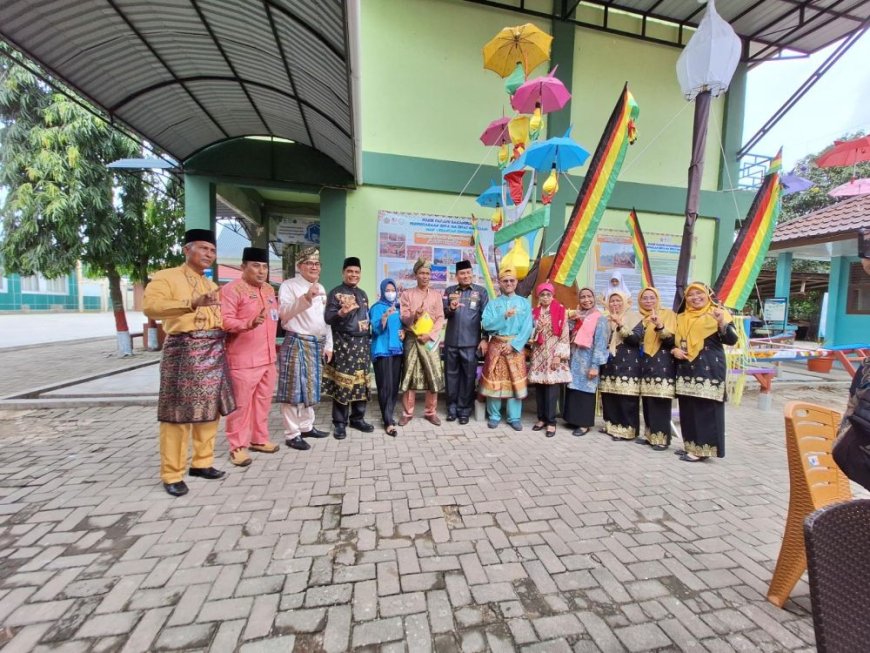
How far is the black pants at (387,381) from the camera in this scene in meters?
4.11

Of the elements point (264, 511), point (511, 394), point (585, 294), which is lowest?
point (264, 511)

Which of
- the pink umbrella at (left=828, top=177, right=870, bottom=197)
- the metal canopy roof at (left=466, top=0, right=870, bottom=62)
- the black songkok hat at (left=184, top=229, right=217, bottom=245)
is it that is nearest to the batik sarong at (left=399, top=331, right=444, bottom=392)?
the black songkok hat at (left=184, top=229, right=217, bottom=245)

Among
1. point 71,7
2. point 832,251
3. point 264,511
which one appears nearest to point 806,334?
point 832,251

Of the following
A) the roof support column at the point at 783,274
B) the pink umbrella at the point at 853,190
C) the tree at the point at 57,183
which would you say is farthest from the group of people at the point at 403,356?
the roof support column at the point at 783,274

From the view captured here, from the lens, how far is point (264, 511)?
98.7 inches

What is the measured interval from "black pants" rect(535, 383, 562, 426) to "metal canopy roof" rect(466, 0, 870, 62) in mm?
5605

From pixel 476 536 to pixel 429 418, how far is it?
2.16 meters

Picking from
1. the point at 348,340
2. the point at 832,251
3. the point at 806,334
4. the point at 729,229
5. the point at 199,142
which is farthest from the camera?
the point at 806,334

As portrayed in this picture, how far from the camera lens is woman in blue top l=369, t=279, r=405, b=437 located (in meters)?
4.09

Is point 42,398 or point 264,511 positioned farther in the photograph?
point 42,398

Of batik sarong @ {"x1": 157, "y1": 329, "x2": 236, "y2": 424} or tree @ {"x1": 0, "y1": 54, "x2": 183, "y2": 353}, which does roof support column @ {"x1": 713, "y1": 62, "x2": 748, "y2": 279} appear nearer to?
batik sarong @ {"x1": 157, "y1": 329, "x2": 236, "y2": 424}

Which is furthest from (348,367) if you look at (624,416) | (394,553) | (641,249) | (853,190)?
(853,190)

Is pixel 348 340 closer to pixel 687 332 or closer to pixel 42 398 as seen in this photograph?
pixel 687 332

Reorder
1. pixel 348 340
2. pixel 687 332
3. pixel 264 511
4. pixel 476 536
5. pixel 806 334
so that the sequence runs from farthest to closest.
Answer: pixel 806 334 → pixel 348 340 → pixel 687 332 → pixel 264 511 → pixel 476 536
